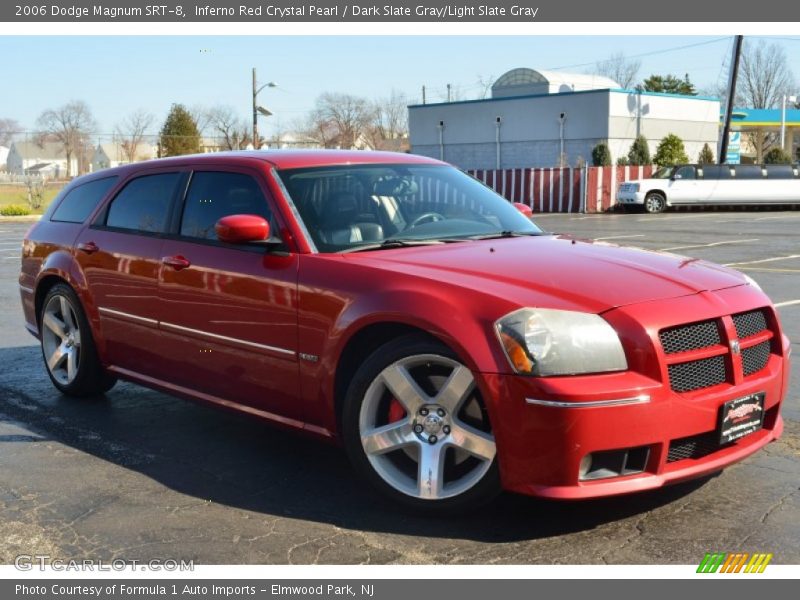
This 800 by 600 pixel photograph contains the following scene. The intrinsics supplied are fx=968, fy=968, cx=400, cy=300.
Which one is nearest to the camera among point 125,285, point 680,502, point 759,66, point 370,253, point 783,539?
point 783,539

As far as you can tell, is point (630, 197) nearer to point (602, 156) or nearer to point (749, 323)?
point (602, 156)

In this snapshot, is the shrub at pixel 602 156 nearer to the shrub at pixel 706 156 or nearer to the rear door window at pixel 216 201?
the shrub at pixel 706 156

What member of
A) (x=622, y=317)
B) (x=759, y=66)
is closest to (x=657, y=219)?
(x=622, y=317)

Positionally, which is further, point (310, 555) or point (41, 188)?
point (41, 188)

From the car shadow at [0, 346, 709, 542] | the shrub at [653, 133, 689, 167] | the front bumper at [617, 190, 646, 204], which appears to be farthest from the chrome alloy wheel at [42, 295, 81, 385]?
the shrub at [653, 133, 689, 167]

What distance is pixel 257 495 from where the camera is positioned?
448 cm

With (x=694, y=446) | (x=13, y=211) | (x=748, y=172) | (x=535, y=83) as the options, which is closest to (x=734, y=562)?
(x=694, y=446)

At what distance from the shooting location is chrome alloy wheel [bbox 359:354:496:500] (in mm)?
3961

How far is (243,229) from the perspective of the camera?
4676 mm

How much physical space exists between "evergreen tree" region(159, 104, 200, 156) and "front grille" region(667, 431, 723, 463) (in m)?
56.9

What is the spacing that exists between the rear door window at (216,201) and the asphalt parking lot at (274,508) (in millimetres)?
1213

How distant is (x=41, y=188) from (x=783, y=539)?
4036 cm

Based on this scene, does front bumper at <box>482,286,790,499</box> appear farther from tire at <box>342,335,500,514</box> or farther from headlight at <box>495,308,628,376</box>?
tire at <box>342,335,500,514</box>

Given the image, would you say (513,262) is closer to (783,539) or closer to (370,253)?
(370,253)
